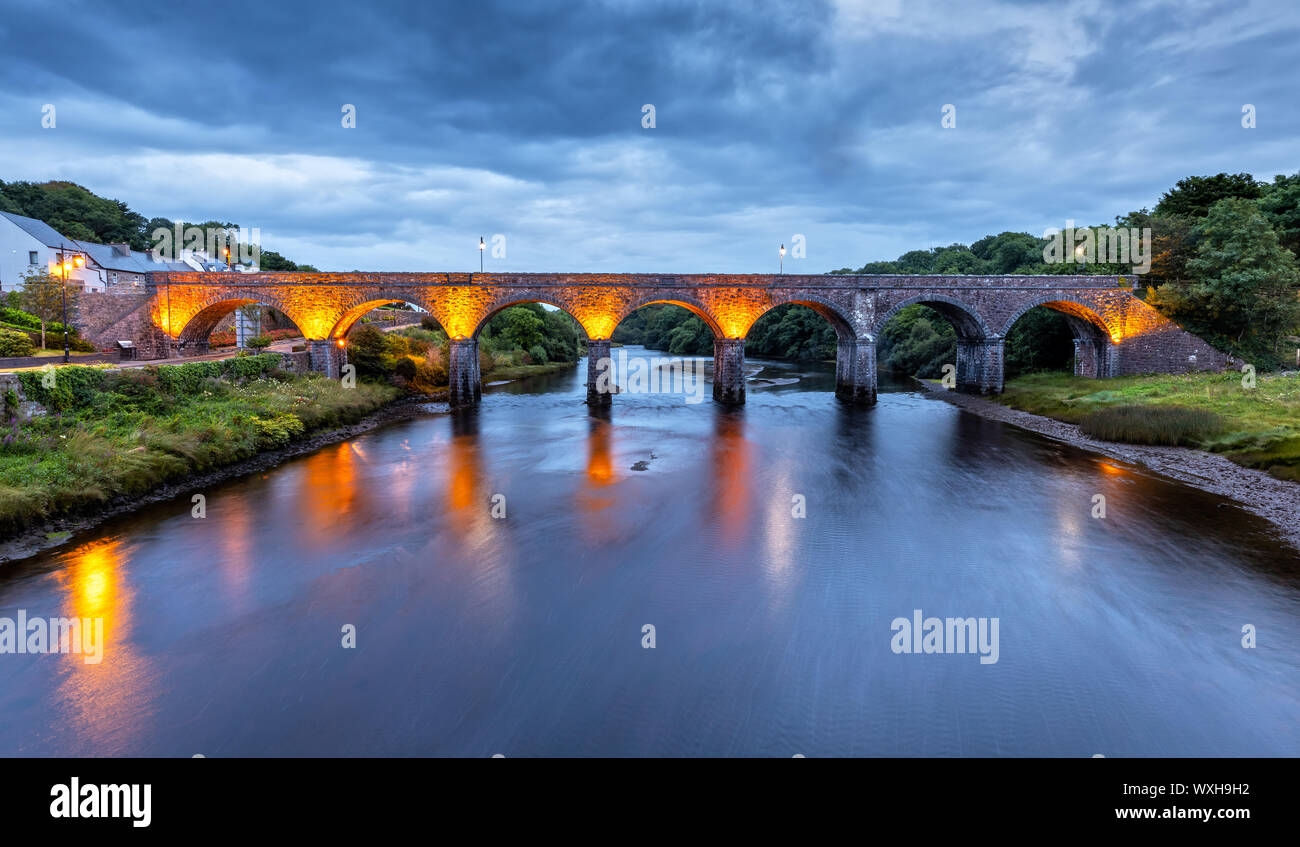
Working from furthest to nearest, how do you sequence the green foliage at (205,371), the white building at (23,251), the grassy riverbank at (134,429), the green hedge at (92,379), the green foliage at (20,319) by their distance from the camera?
the white building at (23,251) < the green foliage at (20,319) < the green foliage at (205,371) < the green hedge at (92,379) < the grassy riverbank at (134,429)

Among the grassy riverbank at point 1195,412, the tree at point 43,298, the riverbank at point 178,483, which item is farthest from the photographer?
the tree at point 43,298

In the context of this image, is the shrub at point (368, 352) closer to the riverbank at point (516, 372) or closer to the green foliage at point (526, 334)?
the riverbank at point (516, 372)

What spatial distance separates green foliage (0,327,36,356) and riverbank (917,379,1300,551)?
47.2m

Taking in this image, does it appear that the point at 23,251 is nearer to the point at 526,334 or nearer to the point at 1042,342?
the point at 526,334

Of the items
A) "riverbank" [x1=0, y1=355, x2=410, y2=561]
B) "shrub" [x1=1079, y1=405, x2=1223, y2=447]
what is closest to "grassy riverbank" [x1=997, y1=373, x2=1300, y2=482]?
"shrub" [x1=1079, y1=405, x2=1223, y2=447]

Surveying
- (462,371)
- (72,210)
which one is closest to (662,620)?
(462,371)

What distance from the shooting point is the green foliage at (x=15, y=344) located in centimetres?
2745

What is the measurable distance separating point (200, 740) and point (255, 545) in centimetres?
771

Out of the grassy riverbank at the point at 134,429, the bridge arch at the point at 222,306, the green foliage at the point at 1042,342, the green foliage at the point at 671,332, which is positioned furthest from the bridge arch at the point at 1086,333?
the bridge arch at the point at 222,306

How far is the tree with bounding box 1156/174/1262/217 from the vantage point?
42.4 metres

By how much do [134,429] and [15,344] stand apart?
1727 cm

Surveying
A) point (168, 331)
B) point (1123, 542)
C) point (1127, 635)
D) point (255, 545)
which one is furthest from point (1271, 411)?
point (168, 331)

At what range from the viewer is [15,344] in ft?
91.6

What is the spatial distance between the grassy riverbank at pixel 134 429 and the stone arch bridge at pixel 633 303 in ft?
27.1
